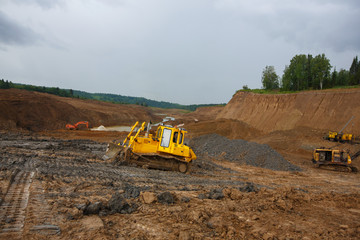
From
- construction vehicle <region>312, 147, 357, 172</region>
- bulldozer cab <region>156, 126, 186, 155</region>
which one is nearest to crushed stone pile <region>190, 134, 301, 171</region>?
construction vehicle <region>312, 147, 357, 172</region>

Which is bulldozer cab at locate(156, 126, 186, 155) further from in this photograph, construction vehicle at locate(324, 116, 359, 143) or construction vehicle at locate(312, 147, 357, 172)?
construction vehicle at locate(324, 116, 359, 143)

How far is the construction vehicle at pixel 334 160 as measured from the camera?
18438 millimetres

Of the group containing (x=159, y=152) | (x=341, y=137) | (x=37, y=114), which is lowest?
(x=37, y=114)

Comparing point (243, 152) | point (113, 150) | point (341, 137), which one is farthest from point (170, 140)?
point (341, 137)

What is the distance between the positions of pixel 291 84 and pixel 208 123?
92.4ft

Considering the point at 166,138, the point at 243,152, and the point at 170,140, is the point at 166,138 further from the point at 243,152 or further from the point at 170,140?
the point at 243,152

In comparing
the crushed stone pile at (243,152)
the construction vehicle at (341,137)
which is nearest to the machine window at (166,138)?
the crushed stone pile at (243,152)

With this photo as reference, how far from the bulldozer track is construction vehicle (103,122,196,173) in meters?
4.52

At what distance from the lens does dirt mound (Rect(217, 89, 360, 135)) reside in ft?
93.6

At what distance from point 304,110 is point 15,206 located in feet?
112

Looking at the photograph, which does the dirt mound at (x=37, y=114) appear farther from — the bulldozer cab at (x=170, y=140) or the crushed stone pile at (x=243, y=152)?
the bulldozer cab at (x=170, y=140)

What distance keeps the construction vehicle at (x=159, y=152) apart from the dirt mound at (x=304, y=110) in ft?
78.5

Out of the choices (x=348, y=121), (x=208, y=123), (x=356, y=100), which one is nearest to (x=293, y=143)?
(x=348, y=121)

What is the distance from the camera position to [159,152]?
37.4 ft
